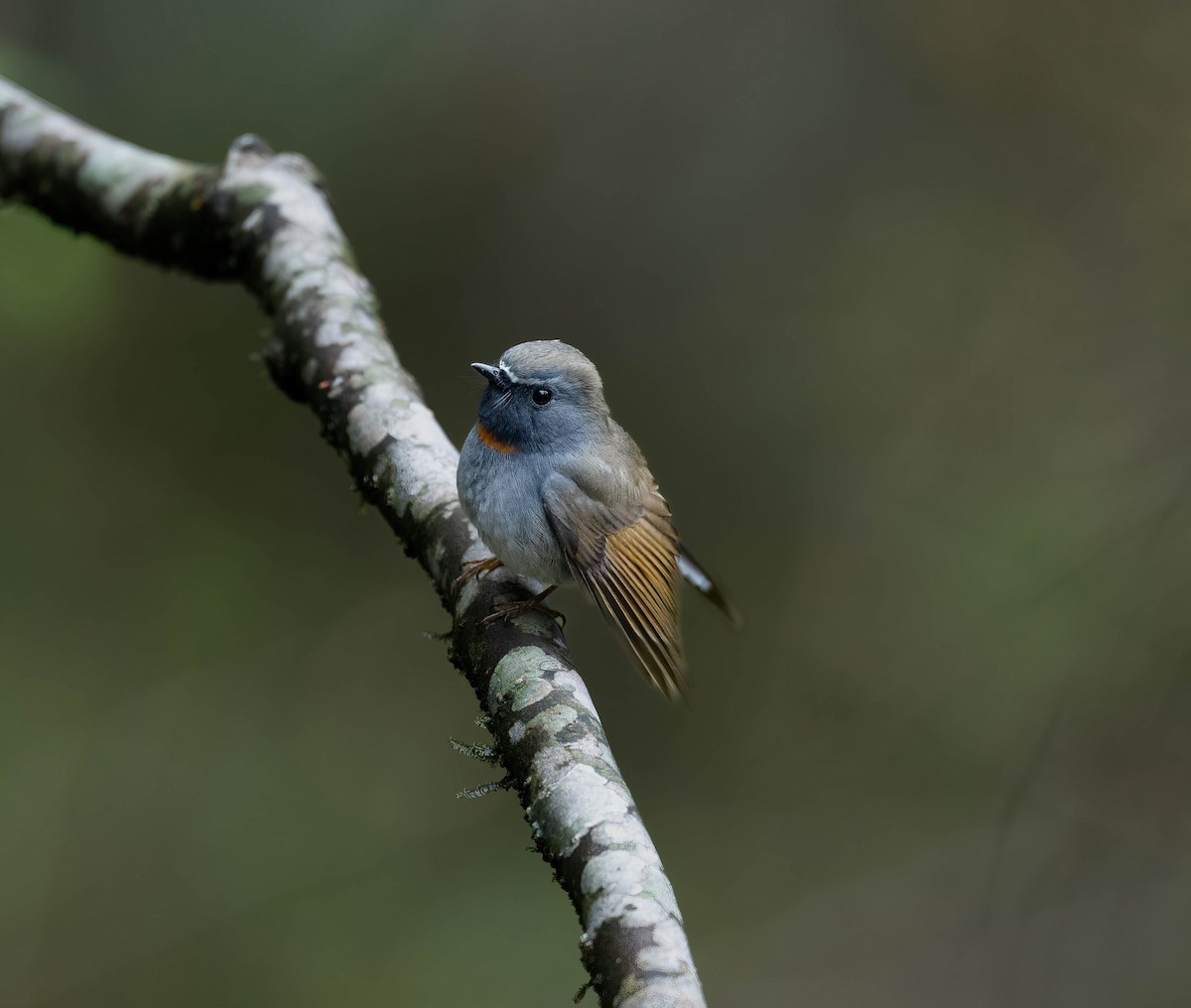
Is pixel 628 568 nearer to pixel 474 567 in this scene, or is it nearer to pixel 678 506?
pixel 474 567

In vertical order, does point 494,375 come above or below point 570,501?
above

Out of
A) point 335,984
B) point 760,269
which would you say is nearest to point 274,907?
point 335,984

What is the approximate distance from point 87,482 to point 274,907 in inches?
115

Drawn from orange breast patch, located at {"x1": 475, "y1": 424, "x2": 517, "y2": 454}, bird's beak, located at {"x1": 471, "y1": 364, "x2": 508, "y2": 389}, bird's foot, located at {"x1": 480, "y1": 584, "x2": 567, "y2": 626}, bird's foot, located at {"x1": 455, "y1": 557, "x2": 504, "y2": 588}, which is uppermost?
bird's beak, located at {"x1": 471, "y1": 364, "x2": 508, "y2": 389}

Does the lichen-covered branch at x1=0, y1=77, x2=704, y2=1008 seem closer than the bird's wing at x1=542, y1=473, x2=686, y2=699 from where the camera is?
Yes

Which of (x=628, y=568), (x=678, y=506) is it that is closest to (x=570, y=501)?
(x=628, y=568)

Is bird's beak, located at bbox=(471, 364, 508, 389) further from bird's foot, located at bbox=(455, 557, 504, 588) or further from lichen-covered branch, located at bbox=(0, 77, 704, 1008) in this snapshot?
bird's foot, located at bbox=(455, 557, 504, 588)

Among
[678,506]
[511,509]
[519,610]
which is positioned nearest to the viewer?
[519,610]

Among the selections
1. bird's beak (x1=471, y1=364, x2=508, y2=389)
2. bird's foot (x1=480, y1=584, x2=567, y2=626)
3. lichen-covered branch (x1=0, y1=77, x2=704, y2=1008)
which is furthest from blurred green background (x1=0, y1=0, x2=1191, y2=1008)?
bird's foot (x1=480, y1=584, x2=567, y2=626)

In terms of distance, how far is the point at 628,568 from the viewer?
3014 millimetres

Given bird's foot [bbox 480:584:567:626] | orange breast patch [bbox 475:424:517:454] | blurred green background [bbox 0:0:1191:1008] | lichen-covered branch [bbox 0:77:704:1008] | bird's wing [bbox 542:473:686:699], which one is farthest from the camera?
blurred green background [bbox 0:0:1191:1008]

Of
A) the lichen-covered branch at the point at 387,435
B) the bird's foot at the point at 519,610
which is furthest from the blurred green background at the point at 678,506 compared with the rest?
the bird's foot at the point at 519,610

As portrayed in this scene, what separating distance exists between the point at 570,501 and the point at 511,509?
26cm

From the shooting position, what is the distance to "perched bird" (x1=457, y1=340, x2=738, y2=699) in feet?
9.24
